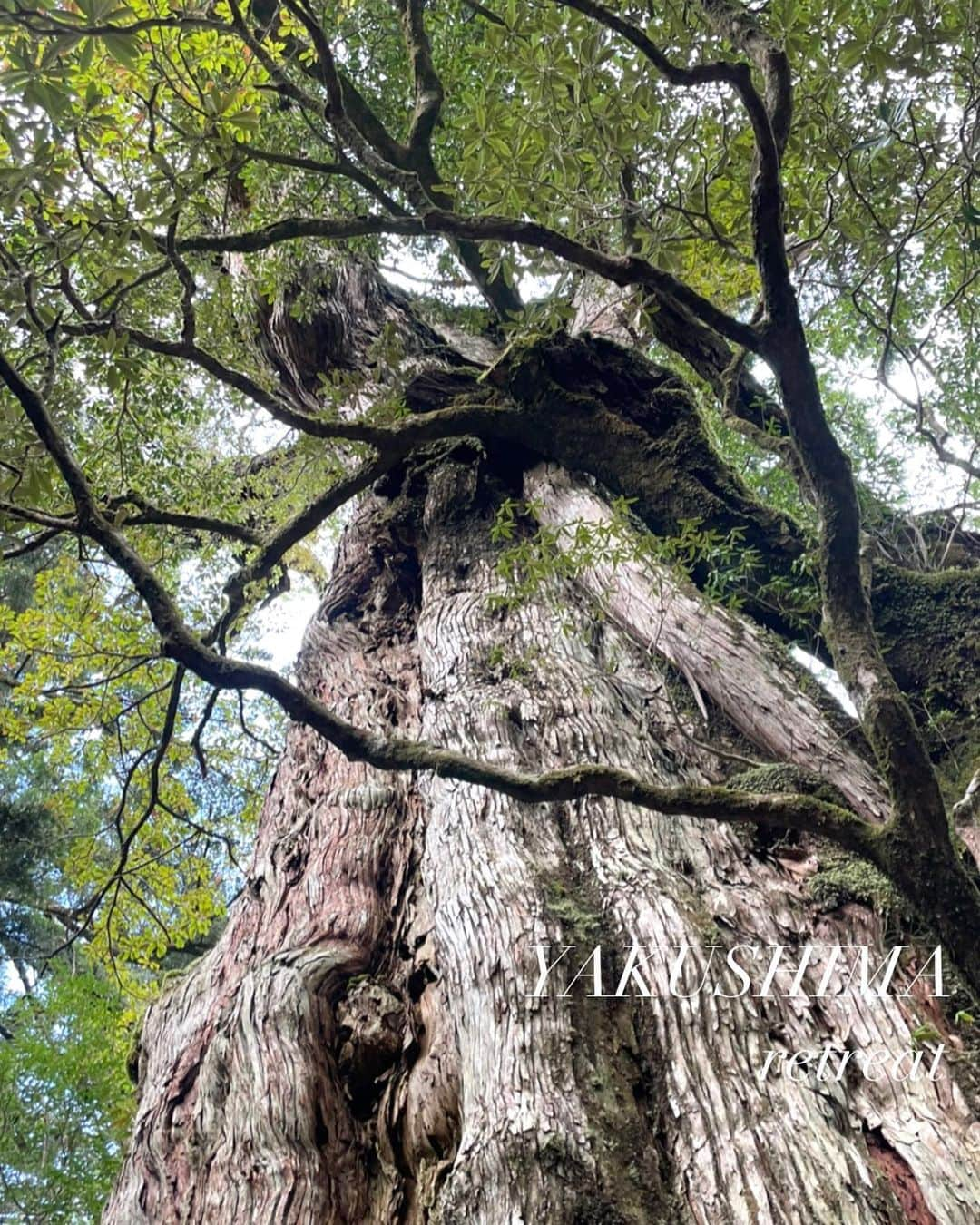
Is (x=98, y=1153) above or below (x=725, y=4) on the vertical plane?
below

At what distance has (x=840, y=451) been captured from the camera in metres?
2.25

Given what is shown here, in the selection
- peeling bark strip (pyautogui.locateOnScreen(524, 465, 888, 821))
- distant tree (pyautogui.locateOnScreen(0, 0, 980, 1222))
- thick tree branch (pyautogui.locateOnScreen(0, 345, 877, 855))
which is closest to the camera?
thick tree branch (pyautogui.locateOnScreen(0, 345, 877, 855))

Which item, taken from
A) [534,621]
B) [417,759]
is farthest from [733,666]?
[417,759]

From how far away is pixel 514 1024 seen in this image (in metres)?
2.29

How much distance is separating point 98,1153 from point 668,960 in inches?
270

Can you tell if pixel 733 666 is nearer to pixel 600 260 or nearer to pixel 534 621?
pixel 534 621

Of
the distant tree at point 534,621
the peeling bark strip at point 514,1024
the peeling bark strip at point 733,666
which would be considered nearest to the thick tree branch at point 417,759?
the distant tree at point 534,621

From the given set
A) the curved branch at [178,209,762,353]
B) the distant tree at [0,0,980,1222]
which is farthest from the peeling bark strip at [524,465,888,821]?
the curved branch at [178,209,762,353]

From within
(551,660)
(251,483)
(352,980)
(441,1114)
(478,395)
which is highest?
(251,483)

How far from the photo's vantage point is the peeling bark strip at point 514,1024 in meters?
1.89

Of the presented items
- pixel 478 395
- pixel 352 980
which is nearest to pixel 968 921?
pixel 352 980

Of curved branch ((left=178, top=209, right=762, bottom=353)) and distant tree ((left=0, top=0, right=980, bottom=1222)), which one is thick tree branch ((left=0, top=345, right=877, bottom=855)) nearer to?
distant tree ((left=0, top=0, right=980, bottom=1222))

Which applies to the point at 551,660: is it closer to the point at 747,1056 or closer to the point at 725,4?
the point at 747,1056

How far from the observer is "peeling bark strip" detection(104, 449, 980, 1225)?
6.19 ft
